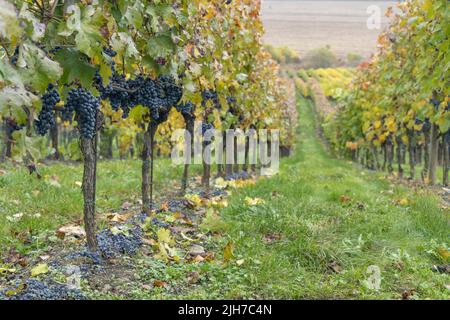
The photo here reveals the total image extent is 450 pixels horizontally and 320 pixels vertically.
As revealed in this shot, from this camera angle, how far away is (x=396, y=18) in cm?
1024

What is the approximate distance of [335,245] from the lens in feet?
15.1

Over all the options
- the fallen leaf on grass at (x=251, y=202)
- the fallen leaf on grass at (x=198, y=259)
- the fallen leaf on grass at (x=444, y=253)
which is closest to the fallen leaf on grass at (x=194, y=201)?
the fallen leaf on grass at (x=251, y=202)

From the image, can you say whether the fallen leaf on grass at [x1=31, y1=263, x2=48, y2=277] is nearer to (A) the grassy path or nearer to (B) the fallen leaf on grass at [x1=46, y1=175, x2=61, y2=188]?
(A) the grassy path

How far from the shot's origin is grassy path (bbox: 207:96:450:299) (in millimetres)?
3719

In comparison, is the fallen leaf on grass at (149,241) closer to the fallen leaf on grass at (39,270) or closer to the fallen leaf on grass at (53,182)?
the fallen leaf on grass at (39,270)

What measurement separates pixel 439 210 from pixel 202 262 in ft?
11.7

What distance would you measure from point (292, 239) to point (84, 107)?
2.40 metres

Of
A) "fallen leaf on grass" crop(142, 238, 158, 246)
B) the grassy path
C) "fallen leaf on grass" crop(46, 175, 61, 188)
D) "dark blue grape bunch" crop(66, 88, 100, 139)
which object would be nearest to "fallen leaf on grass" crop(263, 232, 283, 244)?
the grassy path

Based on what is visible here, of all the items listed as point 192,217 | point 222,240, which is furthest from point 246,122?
point 222,240

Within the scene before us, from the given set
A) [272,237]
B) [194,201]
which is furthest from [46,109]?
[194,201]

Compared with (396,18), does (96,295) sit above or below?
below

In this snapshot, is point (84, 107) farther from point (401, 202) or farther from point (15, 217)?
point (401, 202)

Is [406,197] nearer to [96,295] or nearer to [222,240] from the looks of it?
[222,240]

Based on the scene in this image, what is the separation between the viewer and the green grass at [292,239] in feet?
12.0
